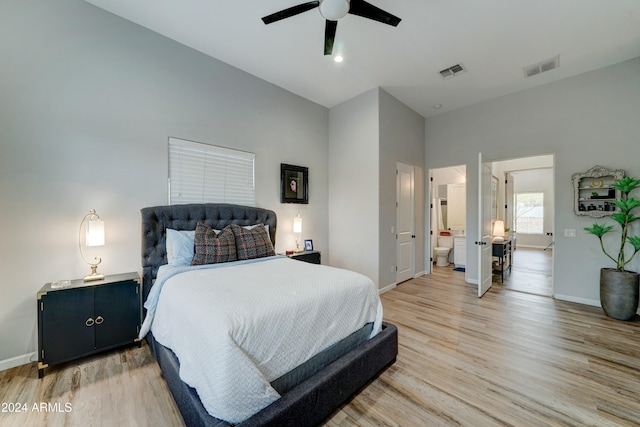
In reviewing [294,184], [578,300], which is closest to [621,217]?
[578,300]

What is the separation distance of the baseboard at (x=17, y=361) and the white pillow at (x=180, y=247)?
1384 millimetres

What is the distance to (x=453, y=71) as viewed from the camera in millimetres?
3760

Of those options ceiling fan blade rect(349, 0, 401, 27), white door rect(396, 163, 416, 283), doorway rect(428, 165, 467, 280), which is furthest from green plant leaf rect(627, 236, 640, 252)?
ceiling fan blade rect(349, 0, 401, 27)

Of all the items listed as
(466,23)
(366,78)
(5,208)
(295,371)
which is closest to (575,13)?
(466,23)

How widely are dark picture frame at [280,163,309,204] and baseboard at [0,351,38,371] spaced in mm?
3282

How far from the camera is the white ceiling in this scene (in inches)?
103

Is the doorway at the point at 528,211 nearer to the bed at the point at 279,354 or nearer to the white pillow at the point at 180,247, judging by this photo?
the bed at the point at 279,354

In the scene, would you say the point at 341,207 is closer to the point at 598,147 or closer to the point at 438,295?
the point at 438,295

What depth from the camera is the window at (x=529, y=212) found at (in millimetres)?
9047

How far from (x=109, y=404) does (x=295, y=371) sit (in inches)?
58.9

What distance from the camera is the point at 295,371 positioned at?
62.9 inches

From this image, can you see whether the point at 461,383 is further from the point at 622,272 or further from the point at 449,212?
the point at 449,212

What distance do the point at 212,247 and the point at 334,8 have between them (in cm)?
271

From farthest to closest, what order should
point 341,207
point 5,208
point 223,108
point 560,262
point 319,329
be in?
point 341,207, point 560,262, point 223,108, point 5,208, point 319,329
